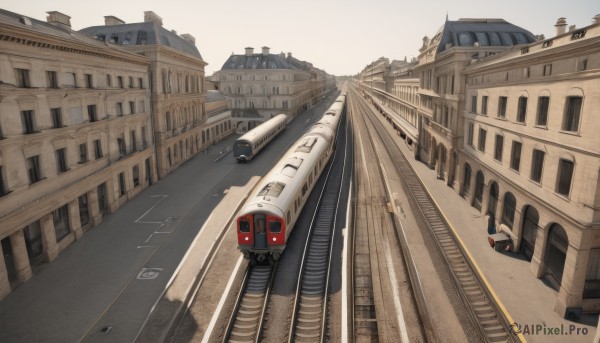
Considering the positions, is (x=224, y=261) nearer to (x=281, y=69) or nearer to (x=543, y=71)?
(x=543, y=71)

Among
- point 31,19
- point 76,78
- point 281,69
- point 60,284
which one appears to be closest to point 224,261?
point 60,284

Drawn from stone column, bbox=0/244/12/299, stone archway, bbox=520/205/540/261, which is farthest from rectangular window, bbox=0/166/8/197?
stone archway, bbox=520/205/540/261

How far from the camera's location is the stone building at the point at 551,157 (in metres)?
16.3

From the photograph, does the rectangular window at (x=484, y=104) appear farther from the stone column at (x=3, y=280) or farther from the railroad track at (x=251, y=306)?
the stone column at (x=3, y=280)

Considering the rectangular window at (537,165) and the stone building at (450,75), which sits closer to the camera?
the rectangular window at (537,165)

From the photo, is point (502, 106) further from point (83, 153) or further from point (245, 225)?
point (83, 153)

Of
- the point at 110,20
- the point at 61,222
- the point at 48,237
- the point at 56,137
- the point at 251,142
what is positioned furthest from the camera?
the point at 251,142

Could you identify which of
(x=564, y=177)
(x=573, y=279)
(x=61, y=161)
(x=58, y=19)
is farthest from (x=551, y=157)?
(x=58, y=19)

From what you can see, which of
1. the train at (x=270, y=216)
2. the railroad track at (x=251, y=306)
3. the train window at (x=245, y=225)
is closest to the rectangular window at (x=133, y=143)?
the train at (x=270, y=216)

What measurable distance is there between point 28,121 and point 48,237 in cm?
714

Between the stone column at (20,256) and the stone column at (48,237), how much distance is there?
1762mm

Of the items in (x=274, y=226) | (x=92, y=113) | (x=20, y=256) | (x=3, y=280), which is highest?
(x=92, y=113)

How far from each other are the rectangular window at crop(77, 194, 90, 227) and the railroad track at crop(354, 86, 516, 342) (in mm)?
25300

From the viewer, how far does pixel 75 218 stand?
1013 inches
